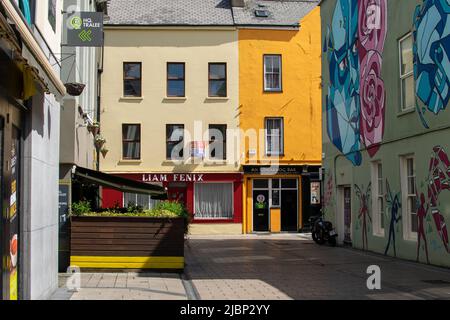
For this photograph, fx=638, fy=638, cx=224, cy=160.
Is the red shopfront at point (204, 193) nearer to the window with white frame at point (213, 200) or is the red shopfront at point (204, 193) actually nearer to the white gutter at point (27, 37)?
the window with white frame at point (213, 200)

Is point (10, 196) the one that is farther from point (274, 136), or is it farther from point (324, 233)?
point (274, 136)

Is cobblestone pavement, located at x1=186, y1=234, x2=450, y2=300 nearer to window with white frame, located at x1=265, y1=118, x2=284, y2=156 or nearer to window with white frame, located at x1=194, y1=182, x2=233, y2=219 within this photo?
window with white frame, located at x1=194, y1=182, x2=233, y2=219

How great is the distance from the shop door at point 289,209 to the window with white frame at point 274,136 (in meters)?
2.11

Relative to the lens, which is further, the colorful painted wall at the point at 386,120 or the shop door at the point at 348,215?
the shop door at the point at 348,215

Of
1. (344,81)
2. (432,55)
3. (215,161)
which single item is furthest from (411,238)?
(215,161)

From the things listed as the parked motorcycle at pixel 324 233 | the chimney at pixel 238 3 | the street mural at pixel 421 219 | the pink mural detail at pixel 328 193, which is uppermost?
the chimney at pixel 238 3

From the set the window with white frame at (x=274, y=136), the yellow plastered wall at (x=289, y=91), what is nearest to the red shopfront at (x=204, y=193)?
the yellow plastered wall at (x=289, y=91)

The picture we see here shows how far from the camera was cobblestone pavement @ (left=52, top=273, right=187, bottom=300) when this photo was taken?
10.6 metres

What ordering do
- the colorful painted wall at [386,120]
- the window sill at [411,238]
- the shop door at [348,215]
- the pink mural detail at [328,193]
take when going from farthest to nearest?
the pink mural detail at [328,193] → the shop door at [348,215] → the window sill at [411,238] → the colorful painted wall at [386,120]

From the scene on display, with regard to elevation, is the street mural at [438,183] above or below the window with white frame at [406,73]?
below

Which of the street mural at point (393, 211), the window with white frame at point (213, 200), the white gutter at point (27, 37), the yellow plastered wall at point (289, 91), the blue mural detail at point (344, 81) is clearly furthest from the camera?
the yellow plastered wall at point (289, 91)

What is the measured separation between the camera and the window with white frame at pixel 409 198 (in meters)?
16.8

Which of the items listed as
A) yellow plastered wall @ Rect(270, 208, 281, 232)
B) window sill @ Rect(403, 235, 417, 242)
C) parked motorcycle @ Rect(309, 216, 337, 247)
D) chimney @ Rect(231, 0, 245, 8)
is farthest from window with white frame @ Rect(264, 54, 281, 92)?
window sill @ Rect(403, 235, 417, 242)

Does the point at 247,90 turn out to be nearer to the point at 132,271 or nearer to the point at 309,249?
the point at 309,249
